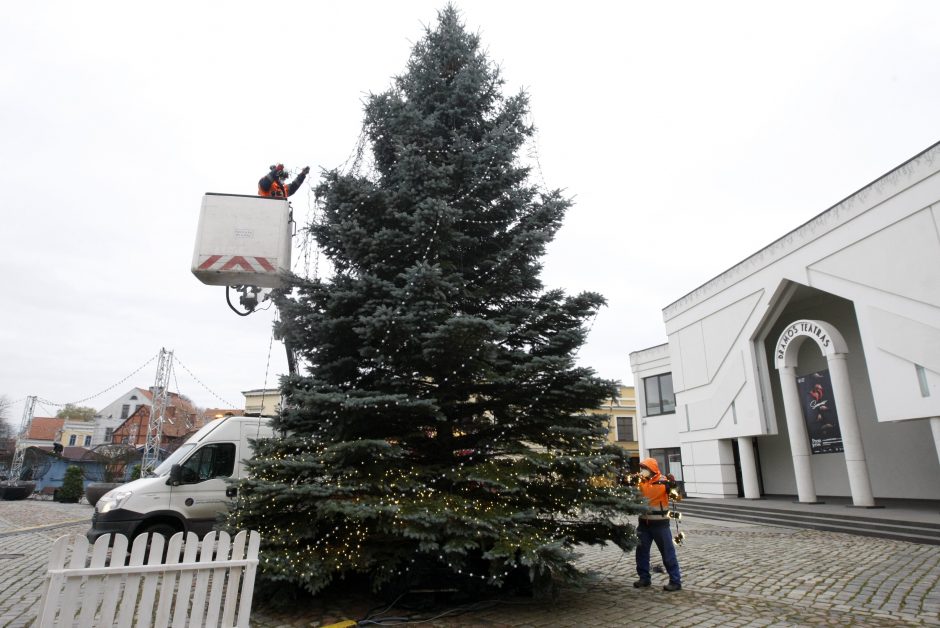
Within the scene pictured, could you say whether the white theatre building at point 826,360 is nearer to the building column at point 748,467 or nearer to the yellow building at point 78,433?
the building column at point 748,467

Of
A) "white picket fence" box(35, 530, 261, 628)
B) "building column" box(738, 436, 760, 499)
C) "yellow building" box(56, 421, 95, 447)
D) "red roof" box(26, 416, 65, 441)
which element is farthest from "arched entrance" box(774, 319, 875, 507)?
"red roof" box(26, 416, 65, 441)

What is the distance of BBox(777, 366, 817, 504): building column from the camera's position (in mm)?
15883

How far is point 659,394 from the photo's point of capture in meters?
25.4

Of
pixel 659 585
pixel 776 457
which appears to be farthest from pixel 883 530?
pixel 776 457

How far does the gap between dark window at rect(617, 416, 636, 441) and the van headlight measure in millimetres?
37059

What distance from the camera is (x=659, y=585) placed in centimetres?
679

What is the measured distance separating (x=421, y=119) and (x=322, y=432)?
4546 mm

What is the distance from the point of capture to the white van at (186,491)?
810 centimetres

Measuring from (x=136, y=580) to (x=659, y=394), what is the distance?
80.5ft

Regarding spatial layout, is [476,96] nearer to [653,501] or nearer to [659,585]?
[653,501]

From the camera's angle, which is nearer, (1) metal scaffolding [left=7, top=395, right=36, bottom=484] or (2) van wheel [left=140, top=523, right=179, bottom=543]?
(2) van wheel [left=140, top=523, right=179, bottom=543]

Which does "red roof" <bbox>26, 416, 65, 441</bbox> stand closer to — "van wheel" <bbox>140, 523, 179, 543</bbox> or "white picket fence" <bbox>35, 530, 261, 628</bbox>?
"van wheel" <bbox>140, 523, 179, 543</bbox>

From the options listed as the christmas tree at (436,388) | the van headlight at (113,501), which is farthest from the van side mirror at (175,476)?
the christmas tree at (436,388)

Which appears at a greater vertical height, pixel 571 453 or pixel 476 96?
pixel 476 96
